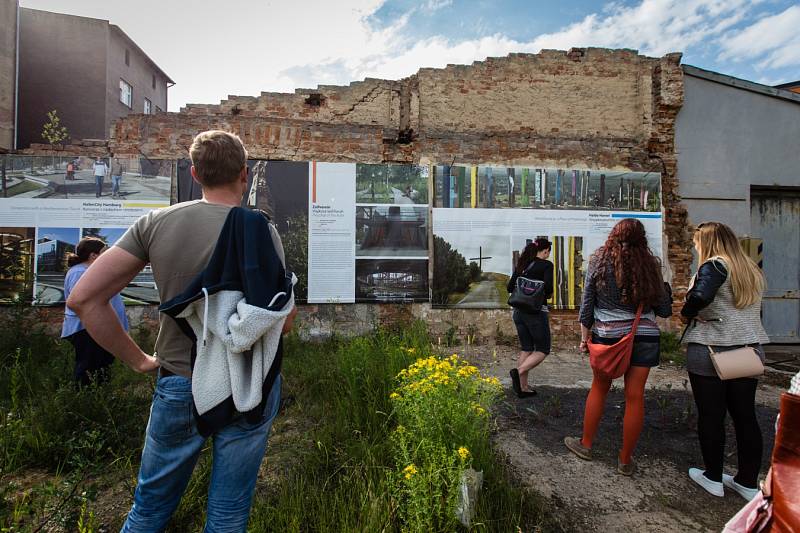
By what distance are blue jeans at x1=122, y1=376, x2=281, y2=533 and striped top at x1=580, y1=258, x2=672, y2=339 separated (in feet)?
7.97

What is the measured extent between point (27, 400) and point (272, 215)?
380 cm

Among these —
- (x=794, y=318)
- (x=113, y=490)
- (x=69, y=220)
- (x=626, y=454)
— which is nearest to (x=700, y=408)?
(x=626, y=454)

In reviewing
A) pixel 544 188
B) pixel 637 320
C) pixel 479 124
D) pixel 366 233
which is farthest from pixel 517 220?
pixel 637 320

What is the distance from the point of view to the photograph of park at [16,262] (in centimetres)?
627

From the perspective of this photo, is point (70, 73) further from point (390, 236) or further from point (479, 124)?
point (479, 124)

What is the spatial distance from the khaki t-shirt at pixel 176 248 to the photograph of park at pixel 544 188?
5771 mm

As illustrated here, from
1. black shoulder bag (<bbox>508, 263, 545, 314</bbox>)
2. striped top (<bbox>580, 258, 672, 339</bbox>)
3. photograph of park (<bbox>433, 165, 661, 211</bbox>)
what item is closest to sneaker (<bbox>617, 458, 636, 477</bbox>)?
striped top (<bbox>580, 258, 672, 339</bbox>)

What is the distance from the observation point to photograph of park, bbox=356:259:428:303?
6738 mm

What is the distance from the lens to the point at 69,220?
21.0 feet

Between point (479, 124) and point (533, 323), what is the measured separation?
16.2 ft

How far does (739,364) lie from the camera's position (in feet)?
8.45

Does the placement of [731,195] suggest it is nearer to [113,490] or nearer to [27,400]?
[113,490]

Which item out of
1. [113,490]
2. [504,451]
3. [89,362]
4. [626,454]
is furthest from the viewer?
[89,362]

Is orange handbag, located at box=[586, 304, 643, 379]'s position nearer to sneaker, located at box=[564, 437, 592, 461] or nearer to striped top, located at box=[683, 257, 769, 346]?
striped top, located at box=[683, 257, 769, 346]
